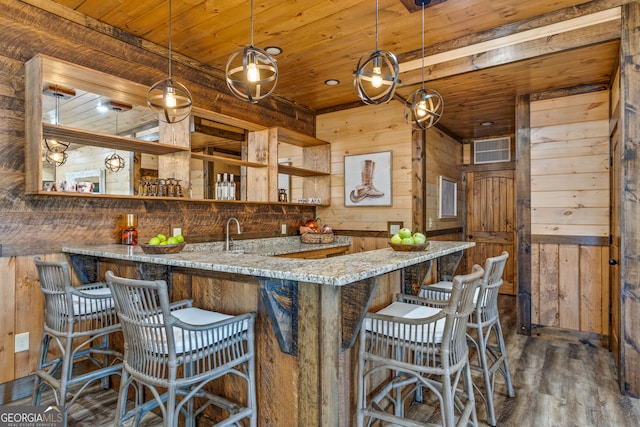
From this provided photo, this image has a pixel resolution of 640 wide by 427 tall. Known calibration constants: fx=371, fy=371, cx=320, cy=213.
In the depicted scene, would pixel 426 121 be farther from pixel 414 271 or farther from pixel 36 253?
pixel 36 253

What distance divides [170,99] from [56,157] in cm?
121

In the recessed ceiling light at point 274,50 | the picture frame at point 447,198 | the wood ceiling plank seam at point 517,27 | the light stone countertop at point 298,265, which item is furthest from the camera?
the picture frame at point 447,198

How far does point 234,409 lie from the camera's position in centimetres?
178

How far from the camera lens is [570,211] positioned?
11.7ft

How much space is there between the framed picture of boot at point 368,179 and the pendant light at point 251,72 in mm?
2512

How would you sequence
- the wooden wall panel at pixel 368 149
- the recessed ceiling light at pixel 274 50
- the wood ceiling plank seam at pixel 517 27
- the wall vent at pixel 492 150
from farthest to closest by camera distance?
1. the wall vent at pixel 492 150
2. the wooden wall panel at pixel 368 149
3. the recessed ceiling light at pixel 274 50
4. the wood ceiling plank seam at pixel 517 27

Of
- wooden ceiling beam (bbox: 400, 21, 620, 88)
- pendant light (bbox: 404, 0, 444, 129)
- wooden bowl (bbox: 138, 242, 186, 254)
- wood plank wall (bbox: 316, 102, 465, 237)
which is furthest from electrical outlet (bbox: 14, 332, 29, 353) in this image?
wooden ceiling beam (bbox: 400, 21, 620, 88)

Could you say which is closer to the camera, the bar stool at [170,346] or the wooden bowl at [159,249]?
the bar stool at [170,346]

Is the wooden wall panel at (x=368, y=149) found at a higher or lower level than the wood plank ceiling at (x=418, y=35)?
lower

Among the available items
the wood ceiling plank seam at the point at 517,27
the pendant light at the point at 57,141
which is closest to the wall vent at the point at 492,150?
the wood ceiling plank seam at the point at 517,27

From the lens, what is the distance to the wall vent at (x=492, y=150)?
5391 mm

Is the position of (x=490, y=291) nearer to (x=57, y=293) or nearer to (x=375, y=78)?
(x=375, y=78)

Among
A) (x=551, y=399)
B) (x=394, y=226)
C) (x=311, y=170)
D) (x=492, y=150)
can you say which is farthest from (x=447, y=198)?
(x=551, y=399)

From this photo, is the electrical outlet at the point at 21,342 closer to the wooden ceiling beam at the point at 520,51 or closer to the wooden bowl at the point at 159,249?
the wooden bowl at the point at 159,249
